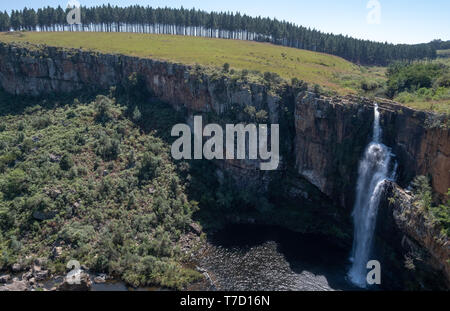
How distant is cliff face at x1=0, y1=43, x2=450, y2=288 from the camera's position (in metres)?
37.8

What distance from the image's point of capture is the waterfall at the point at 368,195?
4112 cm

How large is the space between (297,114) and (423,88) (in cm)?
1838

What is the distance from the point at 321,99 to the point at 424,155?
1643 centimetres

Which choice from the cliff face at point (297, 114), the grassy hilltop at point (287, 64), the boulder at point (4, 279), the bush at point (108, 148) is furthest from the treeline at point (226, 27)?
the boulder at point (4, 279)

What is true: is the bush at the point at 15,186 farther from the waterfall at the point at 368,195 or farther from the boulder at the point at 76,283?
the waterfall at the point at 368,195

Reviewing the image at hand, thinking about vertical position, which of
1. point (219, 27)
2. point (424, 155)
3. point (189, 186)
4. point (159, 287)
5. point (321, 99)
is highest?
point (219, 27)

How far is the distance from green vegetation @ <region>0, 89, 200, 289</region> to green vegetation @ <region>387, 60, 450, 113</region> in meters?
34.4

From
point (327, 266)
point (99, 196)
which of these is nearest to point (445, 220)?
point (327, 266)

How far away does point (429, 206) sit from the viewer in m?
33.5

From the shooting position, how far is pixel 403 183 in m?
39.5

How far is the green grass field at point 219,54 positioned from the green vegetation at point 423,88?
6.55 metres

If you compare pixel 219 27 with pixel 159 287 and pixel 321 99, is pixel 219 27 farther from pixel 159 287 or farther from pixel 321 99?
pixel 159 287

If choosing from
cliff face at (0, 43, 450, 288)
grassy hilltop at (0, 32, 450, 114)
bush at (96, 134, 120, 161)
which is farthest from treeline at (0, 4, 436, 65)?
bush at (96, 134, 120, 161)

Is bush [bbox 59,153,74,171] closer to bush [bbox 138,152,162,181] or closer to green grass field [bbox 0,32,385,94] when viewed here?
bush [bbox 138,152,162,181]
